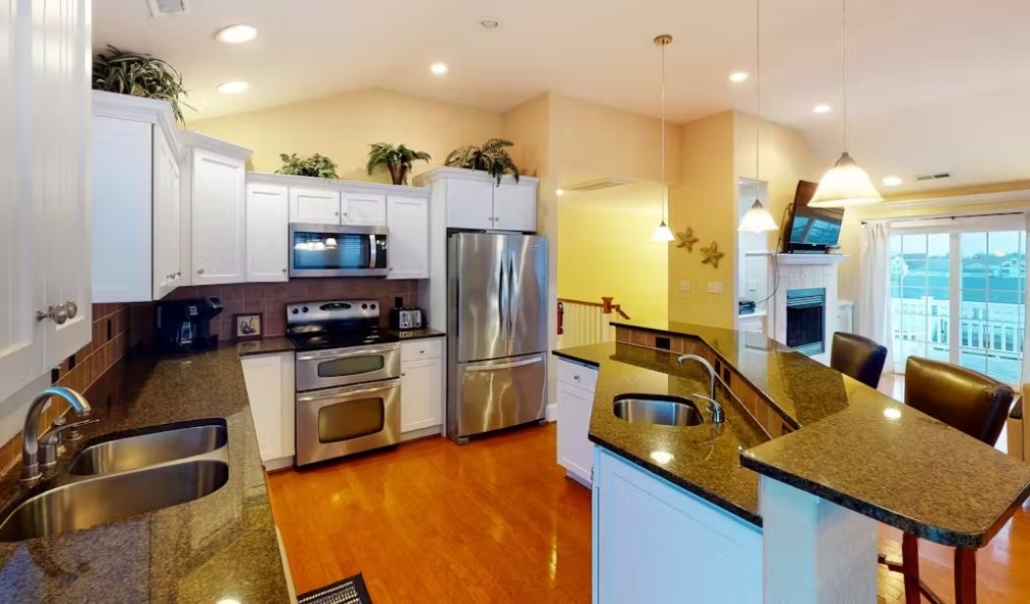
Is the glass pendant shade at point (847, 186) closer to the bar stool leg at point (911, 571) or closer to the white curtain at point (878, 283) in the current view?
the bar stool leg at point (911, 571)

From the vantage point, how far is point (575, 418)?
2969 mm

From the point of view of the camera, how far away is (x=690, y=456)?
1.40 metres

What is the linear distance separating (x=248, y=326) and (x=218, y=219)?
3.06 ft

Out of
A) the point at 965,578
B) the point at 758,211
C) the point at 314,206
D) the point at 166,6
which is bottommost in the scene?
the point at 965,578

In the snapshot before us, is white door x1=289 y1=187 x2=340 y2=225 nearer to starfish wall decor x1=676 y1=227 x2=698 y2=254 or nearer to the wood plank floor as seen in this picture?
the wood plank floor

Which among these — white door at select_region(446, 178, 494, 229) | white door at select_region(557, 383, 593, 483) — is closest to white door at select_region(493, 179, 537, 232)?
white door at select_region(446, 178, 494, 229)

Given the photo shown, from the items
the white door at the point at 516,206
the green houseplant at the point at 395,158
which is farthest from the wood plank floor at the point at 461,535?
the green houseplant at the point at 395,158

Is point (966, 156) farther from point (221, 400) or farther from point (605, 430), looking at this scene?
point (221, 400)

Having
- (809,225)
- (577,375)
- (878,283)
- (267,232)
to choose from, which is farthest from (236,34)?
(878,283)

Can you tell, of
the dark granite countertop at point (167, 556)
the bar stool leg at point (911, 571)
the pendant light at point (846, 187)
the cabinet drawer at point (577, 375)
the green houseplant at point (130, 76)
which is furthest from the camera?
the cabinet drawer at point (577, 375)

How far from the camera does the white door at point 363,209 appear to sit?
3705mm

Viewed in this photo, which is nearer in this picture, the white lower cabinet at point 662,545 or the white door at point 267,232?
the white lower cabinet at point 662,545

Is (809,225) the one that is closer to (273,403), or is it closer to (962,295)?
(962,295)

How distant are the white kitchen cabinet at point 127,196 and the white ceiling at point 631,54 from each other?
48 centimetres
